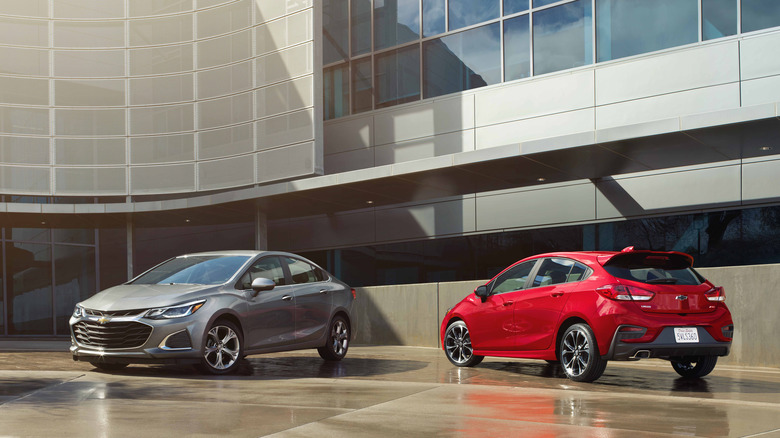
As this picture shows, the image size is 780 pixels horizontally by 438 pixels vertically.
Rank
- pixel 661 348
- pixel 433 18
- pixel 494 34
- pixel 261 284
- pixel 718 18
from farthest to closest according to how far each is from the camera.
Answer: pixel 433 18 < pixel 494 34 < pixel 718 18 < pixel 261 284 < pixel 661 348

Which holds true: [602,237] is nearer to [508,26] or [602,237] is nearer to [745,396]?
[508,26]

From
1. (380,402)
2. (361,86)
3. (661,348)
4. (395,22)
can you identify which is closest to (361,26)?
(395,22)

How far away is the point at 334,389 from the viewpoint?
344 inches

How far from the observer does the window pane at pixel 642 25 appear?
19.1 metres

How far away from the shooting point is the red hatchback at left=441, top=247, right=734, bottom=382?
8992mm

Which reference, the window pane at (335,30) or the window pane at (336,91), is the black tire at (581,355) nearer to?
the window pane at (336,91)

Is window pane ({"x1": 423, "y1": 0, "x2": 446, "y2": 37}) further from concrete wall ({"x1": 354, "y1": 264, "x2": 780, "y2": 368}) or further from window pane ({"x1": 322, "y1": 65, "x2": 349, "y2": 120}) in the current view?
concrete wall ({"x1": 354, "y1": 264, "x2": 780, "y2": 368})

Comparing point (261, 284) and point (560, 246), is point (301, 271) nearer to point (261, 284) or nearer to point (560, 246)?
point (261, 284)

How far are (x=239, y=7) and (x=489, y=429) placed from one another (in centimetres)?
2097

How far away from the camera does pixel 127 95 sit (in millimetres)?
26250

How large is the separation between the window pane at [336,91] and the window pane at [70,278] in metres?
11.4

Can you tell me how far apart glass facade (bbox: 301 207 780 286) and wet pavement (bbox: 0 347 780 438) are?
7569 millimetres

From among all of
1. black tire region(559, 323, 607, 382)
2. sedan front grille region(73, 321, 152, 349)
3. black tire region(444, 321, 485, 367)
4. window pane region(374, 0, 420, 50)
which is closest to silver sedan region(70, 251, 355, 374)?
sedan front grille region(73, 321, 152, 349)

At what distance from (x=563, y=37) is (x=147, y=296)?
14.1 meters
